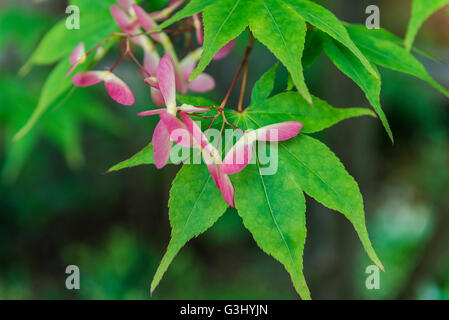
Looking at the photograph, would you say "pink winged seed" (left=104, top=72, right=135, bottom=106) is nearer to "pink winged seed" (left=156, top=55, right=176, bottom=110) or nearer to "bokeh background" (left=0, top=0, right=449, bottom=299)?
"pink winged seed" (left=156, top=55, right=176, bottom=110)

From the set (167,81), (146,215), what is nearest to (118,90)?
(167,81)

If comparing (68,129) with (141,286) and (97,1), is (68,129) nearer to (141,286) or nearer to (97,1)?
(97,1)

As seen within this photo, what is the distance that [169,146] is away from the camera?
16.9 inches

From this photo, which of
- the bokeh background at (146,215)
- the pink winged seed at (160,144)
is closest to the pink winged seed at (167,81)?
the pink winged seed at (160,144)

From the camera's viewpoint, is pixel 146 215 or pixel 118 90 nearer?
pixel 118 90

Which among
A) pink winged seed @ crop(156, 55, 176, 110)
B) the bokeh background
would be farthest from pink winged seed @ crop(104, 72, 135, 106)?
the bokeh background

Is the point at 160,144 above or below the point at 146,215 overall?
below

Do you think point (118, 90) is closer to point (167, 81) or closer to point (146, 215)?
point (167, 81)

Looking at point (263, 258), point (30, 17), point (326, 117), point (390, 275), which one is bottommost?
point (390, 275)

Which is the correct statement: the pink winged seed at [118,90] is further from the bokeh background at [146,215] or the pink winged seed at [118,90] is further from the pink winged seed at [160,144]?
the bokeh background at [146,215]

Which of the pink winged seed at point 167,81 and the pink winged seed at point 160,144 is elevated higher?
the pink winged seed at point 167,81

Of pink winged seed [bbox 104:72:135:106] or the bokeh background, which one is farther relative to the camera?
the bokeh background
